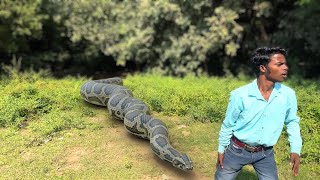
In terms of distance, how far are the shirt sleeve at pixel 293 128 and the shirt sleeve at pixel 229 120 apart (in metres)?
0.53

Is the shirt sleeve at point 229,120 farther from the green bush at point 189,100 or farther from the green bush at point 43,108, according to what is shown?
the green bush at point 43,108

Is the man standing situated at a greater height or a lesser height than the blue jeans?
greater

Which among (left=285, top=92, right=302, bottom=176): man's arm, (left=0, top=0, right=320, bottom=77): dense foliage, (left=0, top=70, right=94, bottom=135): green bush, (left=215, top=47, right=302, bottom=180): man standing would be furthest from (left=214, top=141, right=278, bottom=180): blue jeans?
(left=0, top=0, right=320, bottom=77): dense foliage

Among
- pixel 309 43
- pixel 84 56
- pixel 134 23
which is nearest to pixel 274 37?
pixel 309 43

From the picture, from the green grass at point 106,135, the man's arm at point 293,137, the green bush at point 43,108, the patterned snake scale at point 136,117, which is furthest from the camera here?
the green bush at point 43,108

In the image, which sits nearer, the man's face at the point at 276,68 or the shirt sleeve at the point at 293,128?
the man's face at the point at 276,68

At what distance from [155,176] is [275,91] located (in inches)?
99.4

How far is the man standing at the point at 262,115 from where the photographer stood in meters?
3.68

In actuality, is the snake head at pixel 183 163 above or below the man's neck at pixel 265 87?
below

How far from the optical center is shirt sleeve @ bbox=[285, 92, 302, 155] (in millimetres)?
3736

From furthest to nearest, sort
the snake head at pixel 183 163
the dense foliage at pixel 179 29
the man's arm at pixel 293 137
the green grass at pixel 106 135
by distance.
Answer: the dense foliage at pixel 179 29 < the green grass at pixel 106 135 < the snake head at pixel 183 163 < the man's arm at pixel 293 137

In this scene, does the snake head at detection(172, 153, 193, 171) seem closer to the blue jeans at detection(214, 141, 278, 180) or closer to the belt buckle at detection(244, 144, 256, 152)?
the blue jeans at detection(214, 141, 278, 180)

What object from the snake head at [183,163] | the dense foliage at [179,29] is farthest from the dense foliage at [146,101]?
the dense foliage at [179,29]

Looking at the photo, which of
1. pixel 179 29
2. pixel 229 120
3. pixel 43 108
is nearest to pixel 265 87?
pixel 229 120
